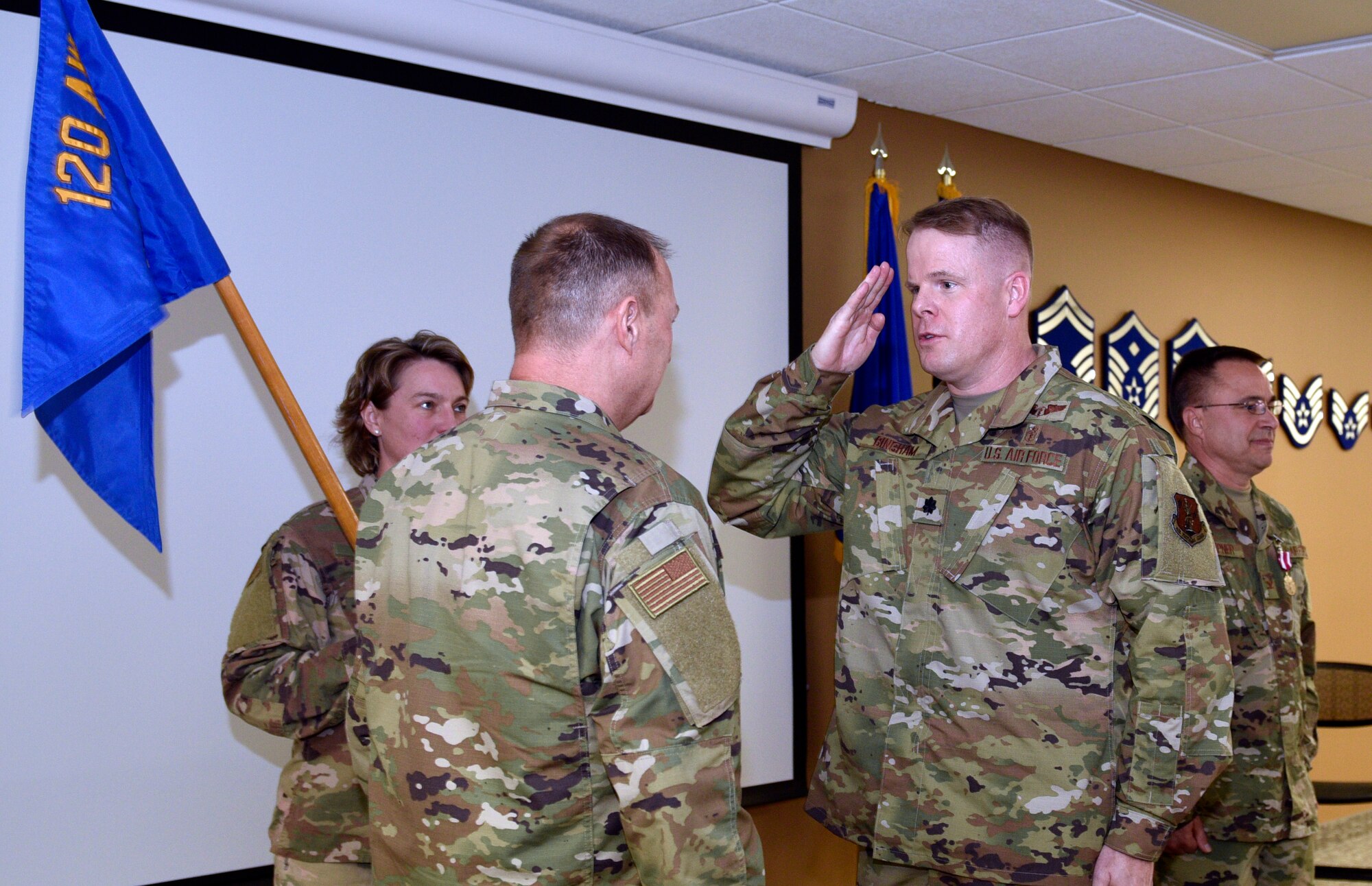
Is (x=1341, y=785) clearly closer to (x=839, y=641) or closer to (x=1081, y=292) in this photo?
(x=1081, y=292)

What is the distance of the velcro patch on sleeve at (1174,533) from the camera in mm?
1872

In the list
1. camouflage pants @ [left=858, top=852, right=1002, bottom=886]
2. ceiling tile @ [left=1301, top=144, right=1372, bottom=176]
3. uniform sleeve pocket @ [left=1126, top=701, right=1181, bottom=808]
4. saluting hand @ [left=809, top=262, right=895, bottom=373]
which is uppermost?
ceiling tile @ [left=1301, top=144, right=1372, bottom=176]


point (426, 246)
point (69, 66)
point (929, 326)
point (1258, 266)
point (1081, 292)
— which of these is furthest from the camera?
point (1258, 266)

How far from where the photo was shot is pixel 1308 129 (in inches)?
170

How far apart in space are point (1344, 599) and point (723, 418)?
4.17 m

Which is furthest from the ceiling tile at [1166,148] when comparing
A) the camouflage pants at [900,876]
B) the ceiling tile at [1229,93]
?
the camouflage pants at [900,876]

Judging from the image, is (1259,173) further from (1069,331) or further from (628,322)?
(628,322)

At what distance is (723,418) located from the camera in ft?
11.7

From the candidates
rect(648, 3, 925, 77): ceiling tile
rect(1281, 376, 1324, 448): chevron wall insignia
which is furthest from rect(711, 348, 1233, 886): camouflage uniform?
rect(1281, 376, 1324, 448): chevron wall insignia

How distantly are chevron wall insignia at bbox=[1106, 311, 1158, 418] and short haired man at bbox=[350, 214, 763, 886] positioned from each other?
383 centimetres

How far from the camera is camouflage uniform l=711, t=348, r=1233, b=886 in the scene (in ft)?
6.18

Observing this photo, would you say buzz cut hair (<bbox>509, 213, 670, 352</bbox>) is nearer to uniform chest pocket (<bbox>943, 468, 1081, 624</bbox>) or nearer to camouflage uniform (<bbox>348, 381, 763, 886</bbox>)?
camouflage uniform (<bbox>348, 381, 763, 886</bbox>)

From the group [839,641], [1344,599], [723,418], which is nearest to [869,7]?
[723,418]

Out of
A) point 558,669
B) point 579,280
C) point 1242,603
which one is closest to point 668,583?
point 558,669
